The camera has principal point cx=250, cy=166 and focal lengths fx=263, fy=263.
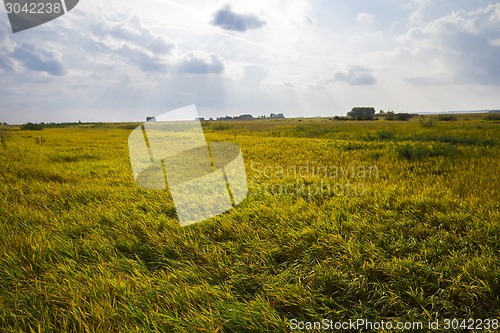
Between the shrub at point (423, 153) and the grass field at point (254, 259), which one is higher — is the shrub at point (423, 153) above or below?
above

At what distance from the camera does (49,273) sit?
273 centimetres

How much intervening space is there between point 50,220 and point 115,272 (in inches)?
81.4

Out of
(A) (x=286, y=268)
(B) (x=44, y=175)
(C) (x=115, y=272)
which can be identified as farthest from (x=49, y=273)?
(B) (x=44, y=175)

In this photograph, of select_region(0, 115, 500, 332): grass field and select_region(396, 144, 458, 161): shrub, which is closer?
select_region(0, 115, 500, 332): grass field

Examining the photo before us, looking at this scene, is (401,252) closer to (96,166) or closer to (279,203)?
(279,203)

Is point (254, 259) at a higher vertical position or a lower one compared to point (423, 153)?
lower

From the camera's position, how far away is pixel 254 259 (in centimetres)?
305

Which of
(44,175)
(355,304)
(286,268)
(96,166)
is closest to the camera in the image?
(355,304)

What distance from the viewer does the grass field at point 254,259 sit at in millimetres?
2223

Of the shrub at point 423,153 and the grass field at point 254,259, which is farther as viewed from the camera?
the shrub at point 423,153

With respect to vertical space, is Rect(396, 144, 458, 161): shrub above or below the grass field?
above

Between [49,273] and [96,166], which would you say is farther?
[96,166]

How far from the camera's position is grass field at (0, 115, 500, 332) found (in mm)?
2223

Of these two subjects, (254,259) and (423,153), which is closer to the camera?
(254,259)
